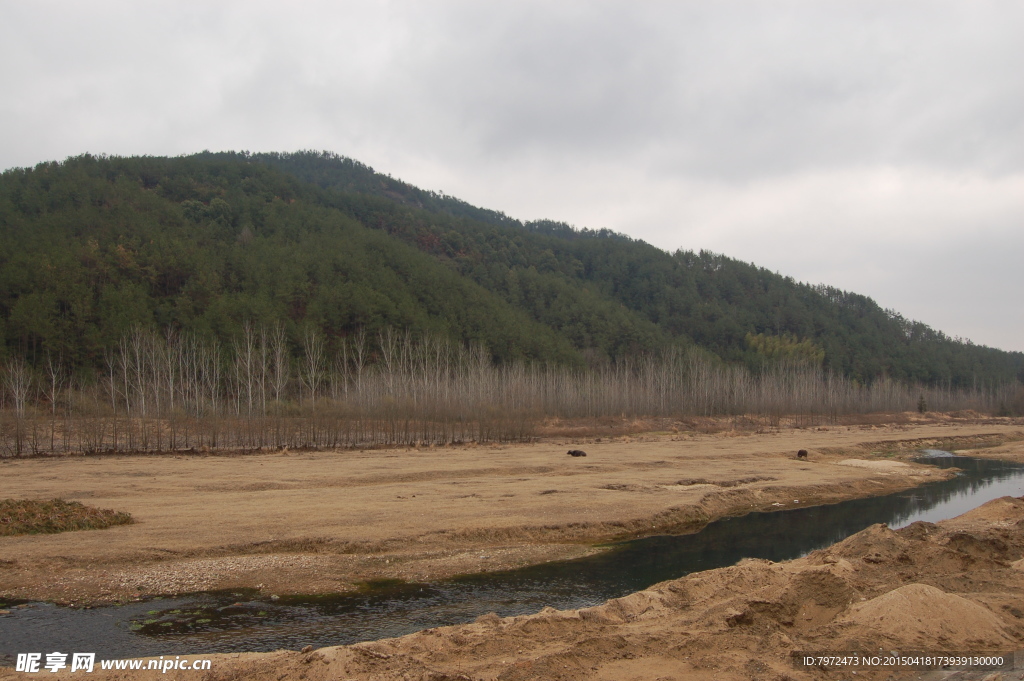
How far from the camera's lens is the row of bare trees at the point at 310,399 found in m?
41.6

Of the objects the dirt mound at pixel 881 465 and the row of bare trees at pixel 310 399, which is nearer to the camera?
the dirt mound at pixel 881 465

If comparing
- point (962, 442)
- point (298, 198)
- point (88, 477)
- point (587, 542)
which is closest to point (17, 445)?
point (88, 477)

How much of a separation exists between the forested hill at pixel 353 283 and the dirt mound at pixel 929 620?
3104 inches

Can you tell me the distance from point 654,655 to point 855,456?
41.3 metres

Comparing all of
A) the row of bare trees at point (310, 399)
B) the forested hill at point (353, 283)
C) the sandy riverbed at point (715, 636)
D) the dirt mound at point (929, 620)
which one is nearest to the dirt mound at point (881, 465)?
the row of bare trees at point (310, 399)

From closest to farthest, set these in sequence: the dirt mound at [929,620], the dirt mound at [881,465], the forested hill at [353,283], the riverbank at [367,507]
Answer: the dirt mound at [929,620] < the riverbank at [367,507] < the dirt mound at [881,465] < the forested hill at [353,283]

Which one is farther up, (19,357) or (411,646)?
(19,357)

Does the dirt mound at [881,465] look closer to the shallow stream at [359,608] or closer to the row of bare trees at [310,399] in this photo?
the shallow stream at [359,608]

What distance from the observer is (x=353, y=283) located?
101562 millimetres

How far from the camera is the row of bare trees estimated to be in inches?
1638

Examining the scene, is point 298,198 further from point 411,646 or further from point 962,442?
point 411,646

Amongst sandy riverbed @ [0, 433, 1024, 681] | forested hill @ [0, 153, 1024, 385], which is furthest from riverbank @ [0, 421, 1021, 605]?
forested hill @ [0, 153, 1024, 385]

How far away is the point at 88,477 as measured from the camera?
28.5m

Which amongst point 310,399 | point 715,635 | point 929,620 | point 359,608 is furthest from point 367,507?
point 310,399
